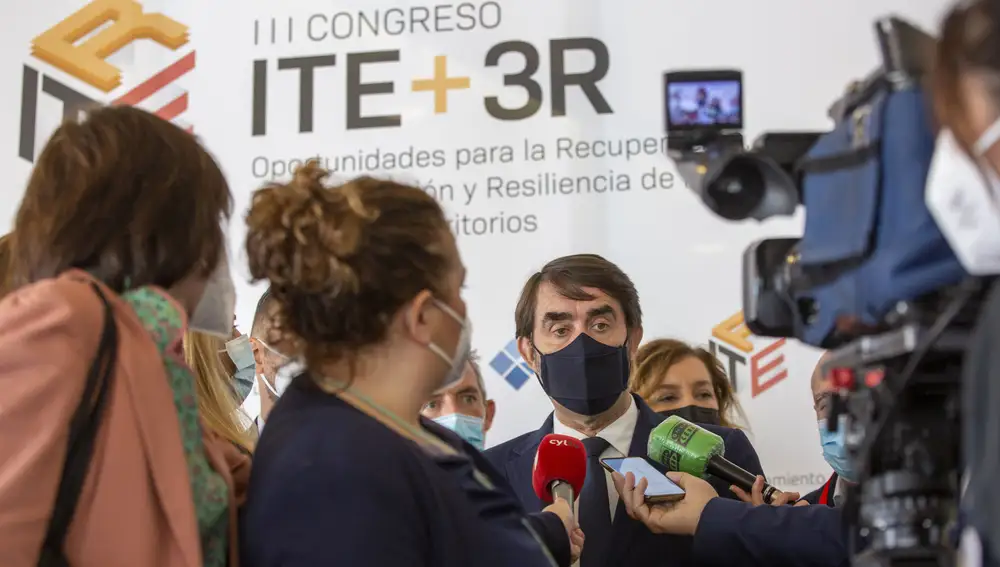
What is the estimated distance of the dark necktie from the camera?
230 cm

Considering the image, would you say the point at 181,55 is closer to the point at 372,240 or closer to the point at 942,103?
the point at 372,240

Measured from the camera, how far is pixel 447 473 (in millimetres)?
1527

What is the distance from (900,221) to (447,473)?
2.32 feet

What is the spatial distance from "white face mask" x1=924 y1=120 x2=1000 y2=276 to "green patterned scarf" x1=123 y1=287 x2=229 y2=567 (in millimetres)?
948

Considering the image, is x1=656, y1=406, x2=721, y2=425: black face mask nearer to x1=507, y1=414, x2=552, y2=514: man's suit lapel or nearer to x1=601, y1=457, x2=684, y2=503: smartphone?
x1=507, y1=414, x2=552, y2=514: man's suit lapel

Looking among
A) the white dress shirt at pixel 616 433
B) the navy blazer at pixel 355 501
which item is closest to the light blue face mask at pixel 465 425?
the white dress shirt at pixel 616 433

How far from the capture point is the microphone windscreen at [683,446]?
2279mm

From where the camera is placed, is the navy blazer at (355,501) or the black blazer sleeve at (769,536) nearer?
the navy blazer at (355,501)

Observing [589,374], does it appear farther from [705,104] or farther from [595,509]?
[705,104]

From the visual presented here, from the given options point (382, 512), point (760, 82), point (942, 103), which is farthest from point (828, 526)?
point (760, 82)

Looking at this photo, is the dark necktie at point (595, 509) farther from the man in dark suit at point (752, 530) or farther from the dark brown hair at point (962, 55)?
the dark brown hair at point (962, 55)

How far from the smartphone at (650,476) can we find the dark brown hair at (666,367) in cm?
141

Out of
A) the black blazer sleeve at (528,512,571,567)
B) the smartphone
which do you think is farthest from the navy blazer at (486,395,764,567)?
the black blazer sleeve at (528,512,571,567)

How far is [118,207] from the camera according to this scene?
144 cm
